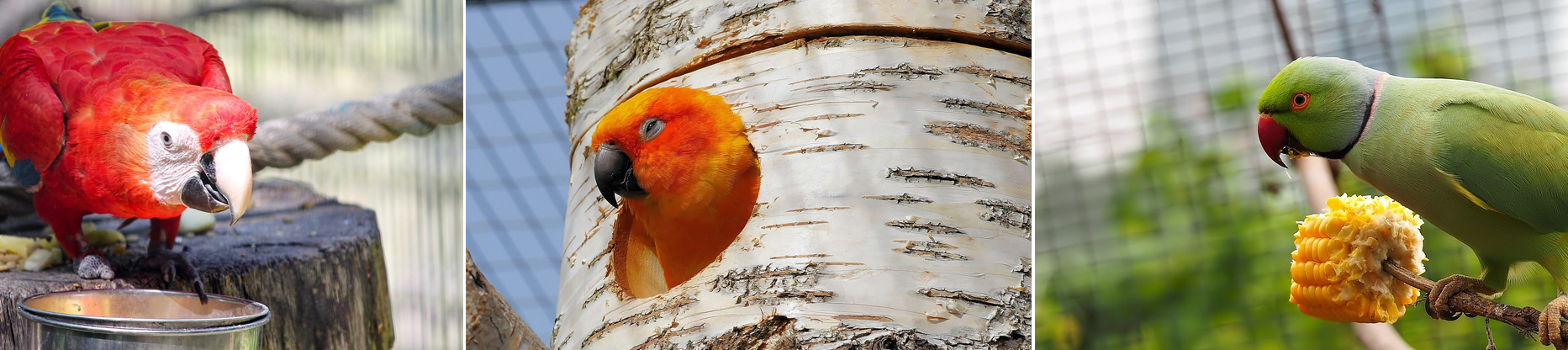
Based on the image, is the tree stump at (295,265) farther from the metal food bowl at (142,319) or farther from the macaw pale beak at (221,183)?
the macaw pale beak at (221,183)

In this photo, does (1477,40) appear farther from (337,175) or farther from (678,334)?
(337,175)

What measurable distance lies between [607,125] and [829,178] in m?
0.35

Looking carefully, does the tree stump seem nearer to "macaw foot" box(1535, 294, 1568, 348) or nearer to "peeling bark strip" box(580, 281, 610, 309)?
"peeling bark strip" box(580, 281, 610, 309)

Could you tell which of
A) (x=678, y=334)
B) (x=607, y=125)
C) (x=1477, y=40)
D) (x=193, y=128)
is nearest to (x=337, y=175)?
(x=193, y=128)

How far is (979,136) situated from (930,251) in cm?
14

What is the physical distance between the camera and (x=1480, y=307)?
0.94m

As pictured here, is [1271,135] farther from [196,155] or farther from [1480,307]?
[196,155]

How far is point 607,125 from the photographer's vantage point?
121 centimetres

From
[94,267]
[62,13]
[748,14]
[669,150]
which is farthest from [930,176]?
[62,13]

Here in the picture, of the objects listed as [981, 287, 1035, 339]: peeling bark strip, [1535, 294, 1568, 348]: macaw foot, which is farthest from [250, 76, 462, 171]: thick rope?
[1535, 294, 1568, 348]: macaw foot

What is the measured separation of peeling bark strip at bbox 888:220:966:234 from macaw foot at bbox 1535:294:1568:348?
535 millimetres

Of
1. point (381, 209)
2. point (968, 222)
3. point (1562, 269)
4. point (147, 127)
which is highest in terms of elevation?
point (147, 127)

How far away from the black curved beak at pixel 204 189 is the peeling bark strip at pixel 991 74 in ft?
2.87

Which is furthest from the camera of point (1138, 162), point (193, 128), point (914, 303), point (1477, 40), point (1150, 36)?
point (1138, 162)
